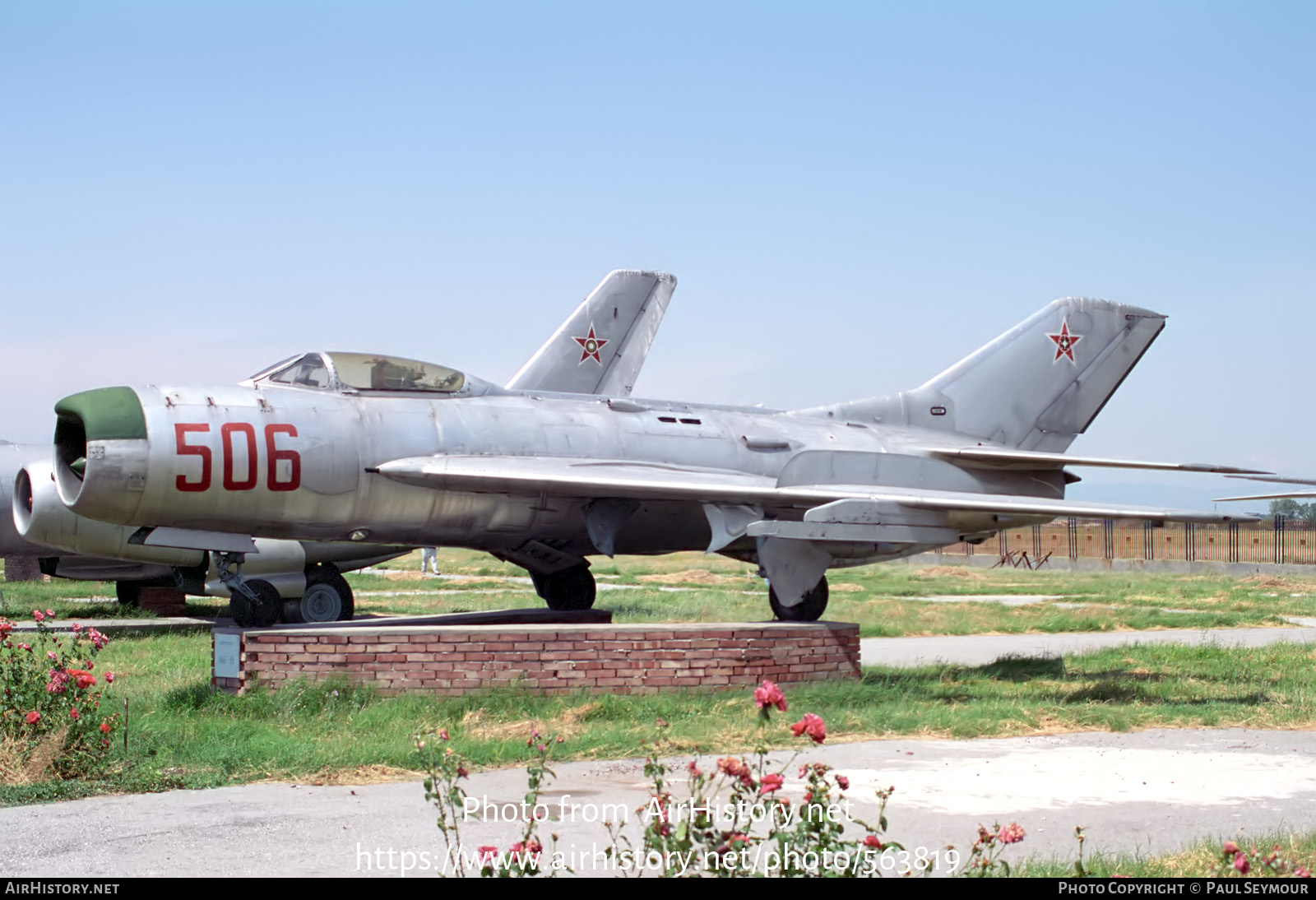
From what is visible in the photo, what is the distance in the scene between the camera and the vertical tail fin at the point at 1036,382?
51.0 ft

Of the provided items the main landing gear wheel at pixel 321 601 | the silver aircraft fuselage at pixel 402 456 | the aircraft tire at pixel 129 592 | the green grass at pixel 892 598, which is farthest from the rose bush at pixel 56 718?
the aircraft tire at pixel 129 592

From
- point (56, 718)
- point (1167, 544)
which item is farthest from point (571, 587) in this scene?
point (1167, 544)

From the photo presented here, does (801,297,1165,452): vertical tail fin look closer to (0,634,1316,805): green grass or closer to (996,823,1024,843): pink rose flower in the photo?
(0,634,1316,805): green grass

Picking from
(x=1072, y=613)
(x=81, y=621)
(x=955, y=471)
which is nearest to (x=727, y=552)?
(x=955, y=471)

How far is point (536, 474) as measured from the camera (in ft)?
38.1

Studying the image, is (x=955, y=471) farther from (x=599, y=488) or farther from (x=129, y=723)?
(x=129, y=723)

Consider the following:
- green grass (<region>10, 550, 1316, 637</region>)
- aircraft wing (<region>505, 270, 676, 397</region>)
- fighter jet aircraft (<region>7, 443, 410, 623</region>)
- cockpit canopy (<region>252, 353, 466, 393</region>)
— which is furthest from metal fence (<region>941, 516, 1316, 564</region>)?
cockpit canopy (<region>252, 353, 466, 393</region>)

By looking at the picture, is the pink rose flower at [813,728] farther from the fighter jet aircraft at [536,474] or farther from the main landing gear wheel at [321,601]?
the main landing gear wheel at [321,601]

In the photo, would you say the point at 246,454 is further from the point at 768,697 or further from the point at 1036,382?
the point at 1036,382

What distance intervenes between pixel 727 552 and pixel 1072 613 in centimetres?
1002

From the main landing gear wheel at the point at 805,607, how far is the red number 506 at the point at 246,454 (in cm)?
452

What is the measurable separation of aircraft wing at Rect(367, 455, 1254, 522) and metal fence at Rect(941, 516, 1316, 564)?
2722 centimetres

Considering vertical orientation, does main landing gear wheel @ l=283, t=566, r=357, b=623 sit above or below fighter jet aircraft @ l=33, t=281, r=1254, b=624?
below

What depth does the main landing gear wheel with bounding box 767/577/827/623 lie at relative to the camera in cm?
1270
